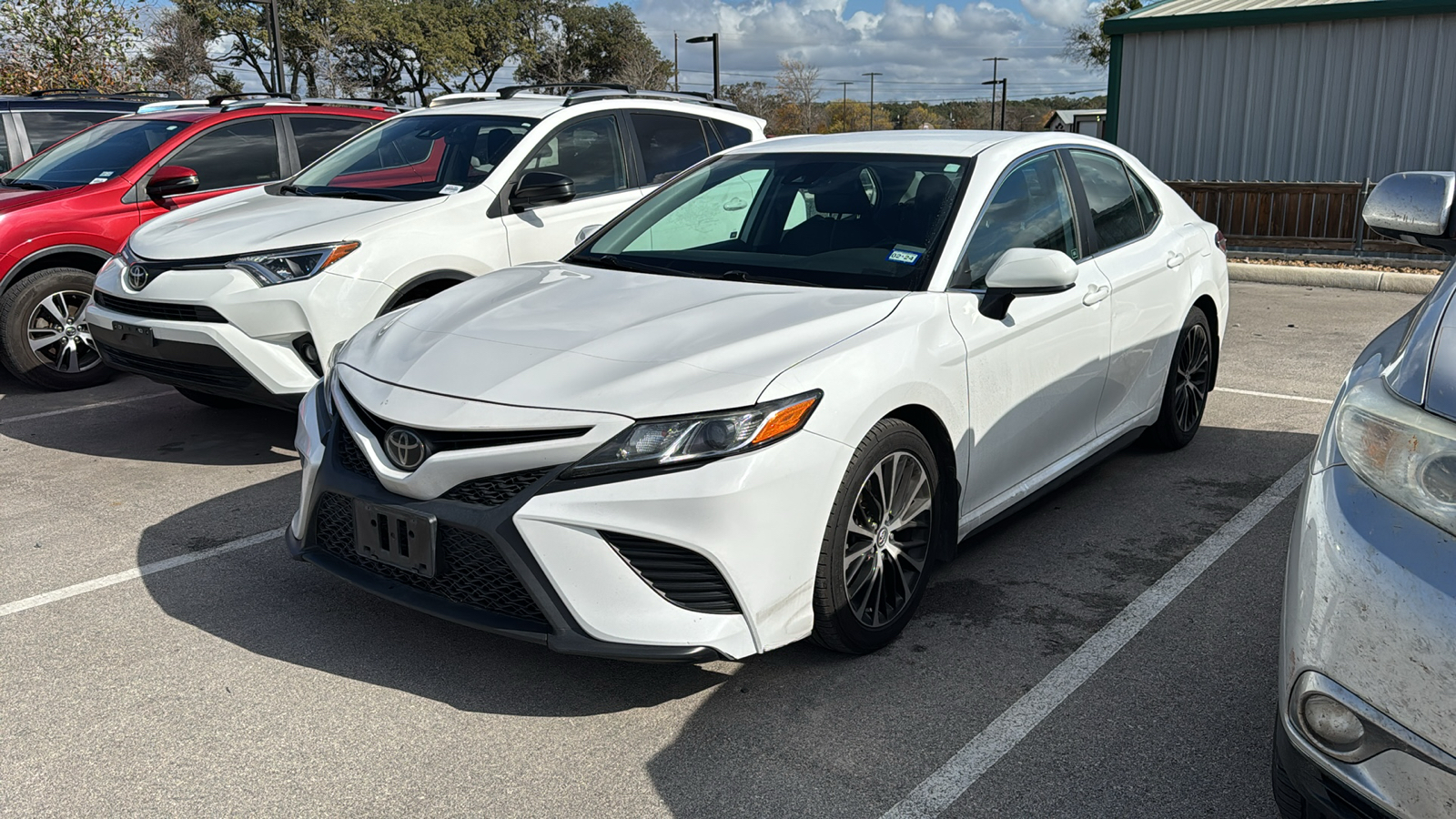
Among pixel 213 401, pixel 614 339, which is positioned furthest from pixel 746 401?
pixel 213 401

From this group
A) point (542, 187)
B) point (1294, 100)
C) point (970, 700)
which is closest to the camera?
point (970, 700)

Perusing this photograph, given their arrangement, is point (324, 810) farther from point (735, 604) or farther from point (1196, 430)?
point (1196, 430)

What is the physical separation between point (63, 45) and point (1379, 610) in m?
22.8

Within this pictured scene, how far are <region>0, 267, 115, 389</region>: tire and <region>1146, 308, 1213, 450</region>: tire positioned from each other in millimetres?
6125

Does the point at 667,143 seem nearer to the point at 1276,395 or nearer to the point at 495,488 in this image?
the point at 1276,395

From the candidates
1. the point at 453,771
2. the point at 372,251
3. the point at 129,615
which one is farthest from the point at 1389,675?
the point at 372,251

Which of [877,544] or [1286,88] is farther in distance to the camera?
[1286,88]

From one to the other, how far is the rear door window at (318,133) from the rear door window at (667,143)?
2372 mm

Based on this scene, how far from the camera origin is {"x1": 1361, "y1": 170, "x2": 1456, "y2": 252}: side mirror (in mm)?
3518

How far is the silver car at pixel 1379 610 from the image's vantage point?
181cm

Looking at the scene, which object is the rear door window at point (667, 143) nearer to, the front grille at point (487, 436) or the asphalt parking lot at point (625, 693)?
the asphalt parking lot at point (625, 693)

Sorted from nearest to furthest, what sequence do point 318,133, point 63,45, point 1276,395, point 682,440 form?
point 682,440
point 1276,395
point 318,133
point 63,45

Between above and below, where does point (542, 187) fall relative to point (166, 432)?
above

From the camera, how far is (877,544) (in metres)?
3.40
